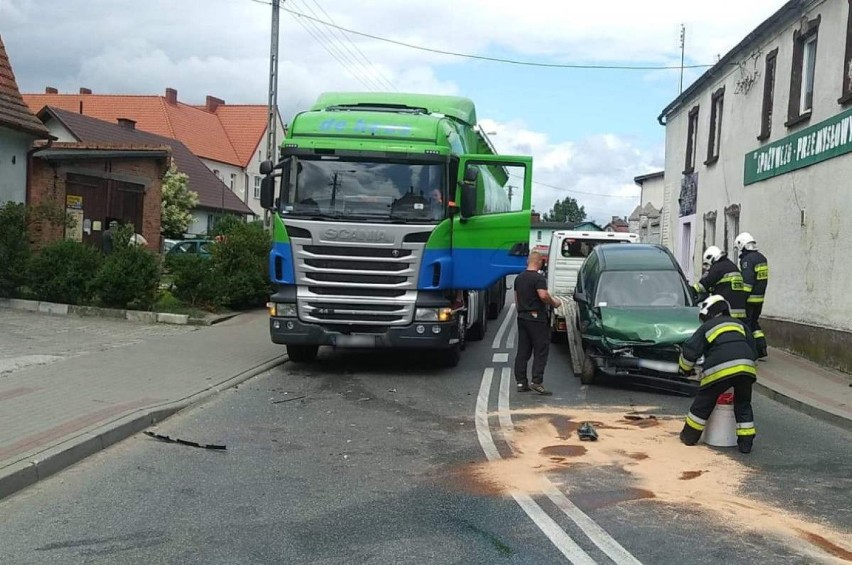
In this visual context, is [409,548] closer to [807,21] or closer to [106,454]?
[106,454]

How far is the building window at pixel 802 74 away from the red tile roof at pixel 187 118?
4439 centimetres

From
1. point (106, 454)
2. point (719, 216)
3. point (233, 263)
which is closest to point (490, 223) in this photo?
point (106, 454)

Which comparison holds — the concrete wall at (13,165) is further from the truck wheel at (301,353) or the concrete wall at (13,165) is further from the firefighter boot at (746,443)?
the firefighter boot at (746,443)

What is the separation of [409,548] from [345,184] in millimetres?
6981

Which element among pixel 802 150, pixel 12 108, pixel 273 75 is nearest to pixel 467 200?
pixel 802 150

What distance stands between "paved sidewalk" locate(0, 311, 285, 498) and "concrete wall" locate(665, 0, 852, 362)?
8741mm

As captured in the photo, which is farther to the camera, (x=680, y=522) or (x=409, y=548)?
(x=680, y=522)

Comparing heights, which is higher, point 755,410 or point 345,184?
point 345,184

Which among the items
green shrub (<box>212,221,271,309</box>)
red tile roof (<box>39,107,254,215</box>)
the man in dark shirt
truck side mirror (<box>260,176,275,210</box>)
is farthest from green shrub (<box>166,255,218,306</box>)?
red tile roof (<box>39,107,254,215</box>)

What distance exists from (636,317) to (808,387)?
2.48m

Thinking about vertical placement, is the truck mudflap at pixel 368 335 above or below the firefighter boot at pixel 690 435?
above

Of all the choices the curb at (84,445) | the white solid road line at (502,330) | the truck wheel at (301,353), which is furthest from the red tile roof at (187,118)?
the curb at (84,445)

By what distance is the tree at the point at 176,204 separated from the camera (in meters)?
36.2

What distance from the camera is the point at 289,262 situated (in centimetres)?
1124
